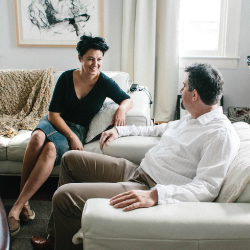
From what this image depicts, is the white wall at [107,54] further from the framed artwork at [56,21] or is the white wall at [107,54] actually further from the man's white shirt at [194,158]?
the man's white shirt at [194,158]

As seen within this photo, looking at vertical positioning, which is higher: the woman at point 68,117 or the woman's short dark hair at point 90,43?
the woman's short dark hair at point 90,43

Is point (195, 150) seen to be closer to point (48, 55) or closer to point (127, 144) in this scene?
point (127, 144)

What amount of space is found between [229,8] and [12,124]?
2.56 meters

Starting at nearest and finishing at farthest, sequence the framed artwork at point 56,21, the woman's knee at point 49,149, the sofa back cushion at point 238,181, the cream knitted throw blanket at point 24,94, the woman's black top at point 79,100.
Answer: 1. the sofa back cushion at point 238,181
2. the woman's knee at point 49,149
3. the woman's black top at point 79,100
4. the cream knitted throw blanket at point 24,94
5. the framed artwork at point 56,21

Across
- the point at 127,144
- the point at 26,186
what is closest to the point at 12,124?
the point at 26,186

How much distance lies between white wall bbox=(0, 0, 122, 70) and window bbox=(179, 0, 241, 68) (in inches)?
30.1

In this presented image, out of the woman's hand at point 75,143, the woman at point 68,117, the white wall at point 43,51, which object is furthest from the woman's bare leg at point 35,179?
the white wall at point 43,51

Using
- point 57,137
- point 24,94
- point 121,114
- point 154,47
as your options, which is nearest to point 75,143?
point 57,137

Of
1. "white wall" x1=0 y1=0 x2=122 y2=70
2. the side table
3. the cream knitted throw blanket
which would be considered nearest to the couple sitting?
the side table

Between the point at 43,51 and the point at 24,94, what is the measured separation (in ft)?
3.82

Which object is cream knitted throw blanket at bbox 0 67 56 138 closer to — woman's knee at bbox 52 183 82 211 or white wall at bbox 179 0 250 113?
woman's knee at bbox 52 183 82 211

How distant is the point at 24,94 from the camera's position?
2.54 meters

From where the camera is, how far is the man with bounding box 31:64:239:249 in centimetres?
100

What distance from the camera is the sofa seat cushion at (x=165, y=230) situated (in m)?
0.81
